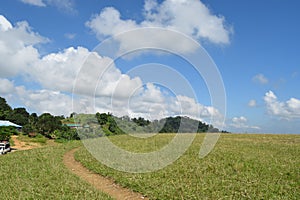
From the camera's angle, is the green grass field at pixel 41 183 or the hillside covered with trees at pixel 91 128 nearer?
the green grass field at pixel 41 183

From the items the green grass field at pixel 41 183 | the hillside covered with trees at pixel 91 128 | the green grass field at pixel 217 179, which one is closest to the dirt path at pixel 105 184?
the green grass field at pixel 217 179

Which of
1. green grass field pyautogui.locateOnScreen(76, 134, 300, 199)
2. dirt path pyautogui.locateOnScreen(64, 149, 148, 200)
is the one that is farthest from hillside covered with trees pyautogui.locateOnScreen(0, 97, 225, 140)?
green grass field pyautogui.locateOnScreen(76, 134, 300, 199)

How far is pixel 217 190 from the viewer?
1023 centimetres

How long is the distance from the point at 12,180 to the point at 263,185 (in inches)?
391

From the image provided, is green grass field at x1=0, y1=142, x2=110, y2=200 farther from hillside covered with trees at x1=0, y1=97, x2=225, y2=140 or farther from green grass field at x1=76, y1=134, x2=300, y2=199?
hillside covered with trees at x1=0, y1=97, x2=225, y2=140

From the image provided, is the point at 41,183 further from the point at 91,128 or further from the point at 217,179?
the point at 91,128

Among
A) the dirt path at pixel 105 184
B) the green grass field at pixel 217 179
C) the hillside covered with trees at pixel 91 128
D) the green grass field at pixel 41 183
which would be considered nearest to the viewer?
the green grass field at pixel 217 179

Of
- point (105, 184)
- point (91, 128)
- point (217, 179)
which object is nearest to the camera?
point (217, 179)

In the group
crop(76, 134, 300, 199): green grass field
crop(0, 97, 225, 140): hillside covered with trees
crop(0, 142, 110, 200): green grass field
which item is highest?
crop(0, 97, 225, 140): hillside covered with trees

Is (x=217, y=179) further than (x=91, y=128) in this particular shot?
No

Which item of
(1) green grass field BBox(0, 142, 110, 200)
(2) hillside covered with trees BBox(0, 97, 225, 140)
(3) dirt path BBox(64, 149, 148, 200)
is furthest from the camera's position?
(2) hillside covered with trees BBox(0, 97, 225, 140)

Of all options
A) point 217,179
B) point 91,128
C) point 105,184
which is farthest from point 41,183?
point 91,128

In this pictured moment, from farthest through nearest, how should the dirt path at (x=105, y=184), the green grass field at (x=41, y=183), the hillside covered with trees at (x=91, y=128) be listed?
the hillside covered with trees at (x=91, y=128), the dirt path at (x=105, y=184), the green grass field at (x=41, y=183)

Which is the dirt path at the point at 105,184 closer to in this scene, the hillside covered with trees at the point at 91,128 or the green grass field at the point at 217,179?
the green grass field at the point at 217,179
